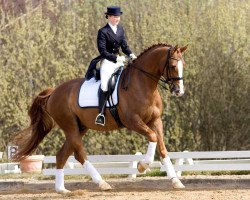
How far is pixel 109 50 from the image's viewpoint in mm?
12922

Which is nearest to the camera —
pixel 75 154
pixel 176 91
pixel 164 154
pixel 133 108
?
pixel 176 91

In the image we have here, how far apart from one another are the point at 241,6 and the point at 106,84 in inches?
500

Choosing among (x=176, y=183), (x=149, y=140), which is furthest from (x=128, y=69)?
(x=176, y=183)

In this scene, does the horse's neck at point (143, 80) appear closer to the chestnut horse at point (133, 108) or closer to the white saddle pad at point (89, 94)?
the chestnut horse at point (133, 108)

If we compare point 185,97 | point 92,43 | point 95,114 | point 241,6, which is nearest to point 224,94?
point 185,97

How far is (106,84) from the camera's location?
496 inches

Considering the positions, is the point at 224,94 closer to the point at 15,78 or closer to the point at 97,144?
the point at 97,144

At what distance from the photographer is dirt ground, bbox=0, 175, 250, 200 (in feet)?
37.4

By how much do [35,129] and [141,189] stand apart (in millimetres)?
2487

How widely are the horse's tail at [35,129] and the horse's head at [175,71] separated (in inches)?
119

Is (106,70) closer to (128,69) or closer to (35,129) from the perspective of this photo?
(128,69)

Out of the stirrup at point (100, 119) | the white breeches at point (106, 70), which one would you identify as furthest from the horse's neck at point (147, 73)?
the stirrup at point (100, 119)

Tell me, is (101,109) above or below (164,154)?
above

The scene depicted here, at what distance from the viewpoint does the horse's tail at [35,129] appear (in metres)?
14.0
